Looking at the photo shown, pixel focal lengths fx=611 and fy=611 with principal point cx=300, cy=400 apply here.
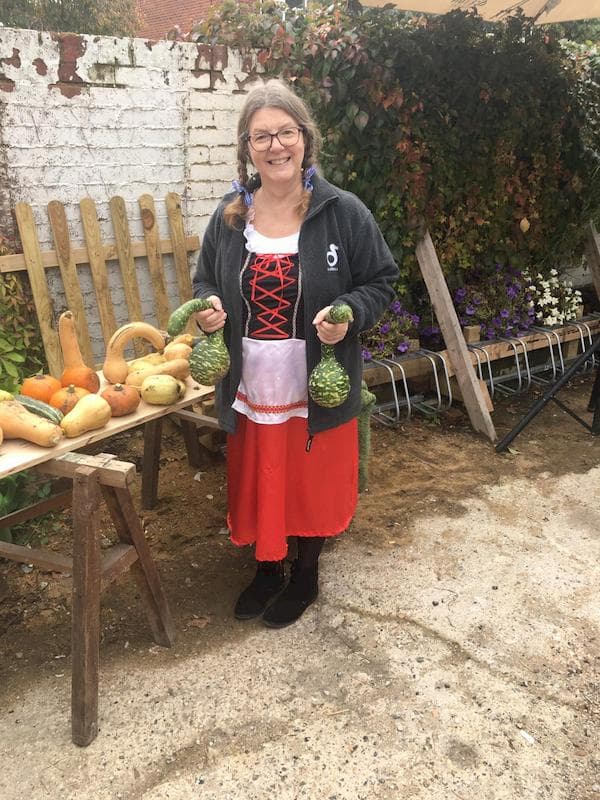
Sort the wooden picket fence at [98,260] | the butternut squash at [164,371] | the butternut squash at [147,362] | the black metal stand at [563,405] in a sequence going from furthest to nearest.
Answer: the black metal stand at [563,405]
the wooden picket fence at [98,260]
the butternut squash at [147,362]
the butternut squash at [164,371]

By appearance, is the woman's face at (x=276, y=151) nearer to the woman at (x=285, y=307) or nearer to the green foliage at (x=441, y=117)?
the woman at (x=285, y=307)

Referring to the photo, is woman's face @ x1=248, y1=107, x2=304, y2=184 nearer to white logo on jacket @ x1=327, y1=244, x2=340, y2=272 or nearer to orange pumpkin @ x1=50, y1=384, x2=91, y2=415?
white logo on jacket @ x1=327, y1=244, x2=340, y2=272

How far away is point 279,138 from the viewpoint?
2.03 metres

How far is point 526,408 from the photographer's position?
17.0 feet

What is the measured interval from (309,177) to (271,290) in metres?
0.44

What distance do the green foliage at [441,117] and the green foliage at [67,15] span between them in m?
11.3

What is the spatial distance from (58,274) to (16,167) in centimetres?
63

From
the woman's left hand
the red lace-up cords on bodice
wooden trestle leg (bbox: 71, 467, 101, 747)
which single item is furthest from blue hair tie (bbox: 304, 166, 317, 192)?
wooden trestle leg (bbox: 71, 467, 101, 747)

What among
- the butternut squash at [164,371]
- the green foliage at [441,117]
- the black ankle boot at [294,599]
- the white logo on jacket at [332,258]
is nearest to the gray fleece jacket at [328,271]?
the white logo on jacket at [332,258]

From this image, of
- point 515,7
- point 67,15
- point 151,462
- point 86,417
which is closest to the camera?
point 86,417

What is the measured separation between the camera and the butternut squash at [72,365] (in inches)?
95.0

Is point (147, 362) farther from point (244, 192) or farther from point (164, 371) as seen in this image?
point (244, 192)

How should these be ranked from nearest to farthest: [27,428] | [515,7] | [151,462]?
[27,428] < [151,462] < [515,7]

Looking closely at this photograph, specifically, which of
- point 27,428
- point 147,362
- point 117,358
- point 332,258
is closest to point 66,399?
point 27,428
